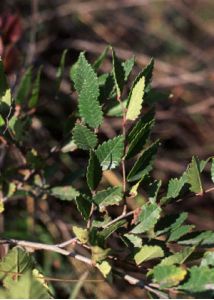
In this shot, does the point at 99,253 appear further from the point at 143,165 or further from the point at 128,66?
the point at 128,66

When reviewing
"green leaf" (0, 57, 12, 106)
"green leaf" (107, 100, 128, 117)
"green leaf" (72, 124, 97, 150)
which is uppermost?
"green leaf" (0, 57, 12, 106)

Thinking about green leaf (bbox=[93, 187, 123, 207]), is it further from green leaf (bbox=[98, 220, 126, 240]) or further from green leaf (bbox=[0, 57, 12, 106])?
green leaf (bbox=[0, 57, 12, 106])

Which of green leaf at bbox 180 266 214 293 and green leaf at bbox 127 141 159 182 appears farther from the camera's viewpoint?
green leaf at bbox 127 141 159 182

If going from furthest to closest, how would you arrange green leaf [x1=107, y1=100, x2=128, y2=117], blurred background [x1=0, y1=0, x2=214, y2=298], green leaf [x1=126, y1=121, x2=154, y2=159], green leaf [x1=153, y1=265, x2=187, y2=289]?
blurred background [x1=0, y1=0, x2=214, y2=298]
green leaf [x1=107, y1=100, x2=128, y2=117]
green leaf [x1=126, y1=121, x2=154, y2=159]
green leaf [x1=153, y1=265, x2=187, y2=289]

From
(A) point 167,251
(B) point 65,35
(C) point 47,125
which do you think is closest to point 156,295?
(A) point 167,251

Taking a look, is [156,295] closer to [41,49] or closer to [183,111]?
[183,111]

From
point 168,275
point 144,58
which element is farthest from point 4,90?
point 144,58

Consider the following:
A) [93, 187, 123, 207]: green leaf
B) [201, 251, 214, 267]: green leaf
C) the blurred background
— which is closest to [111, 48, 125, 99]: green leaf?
[93, 187, 123, 207]: green leaf
